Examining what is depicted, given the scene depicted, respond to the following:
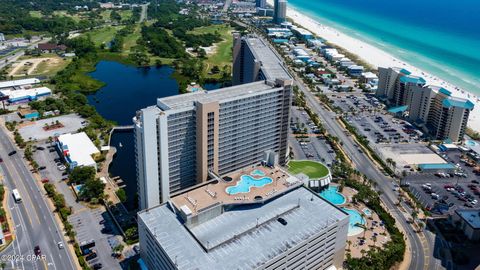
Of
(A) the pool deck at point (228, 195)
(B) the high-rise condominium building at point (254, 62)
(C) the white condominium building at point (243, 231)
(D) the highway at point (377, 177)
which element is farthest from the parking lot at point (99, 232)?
(D) the highway at point (377, 177)

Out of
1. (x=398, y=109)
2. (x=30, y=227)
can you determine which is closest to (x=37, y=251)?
(x=30, y=227)

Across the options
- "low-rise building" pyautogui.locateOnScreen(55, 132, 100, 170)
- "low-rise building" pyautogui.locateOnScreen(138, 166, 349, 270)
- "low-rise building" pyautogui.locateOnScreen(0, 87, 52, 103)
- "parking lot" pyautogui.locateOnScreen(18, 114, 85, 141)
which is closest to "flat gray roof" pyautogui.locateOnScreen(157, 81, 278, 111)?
"low-rise building" pyautogui.locateOnScreen(138, 166, 349, 270)

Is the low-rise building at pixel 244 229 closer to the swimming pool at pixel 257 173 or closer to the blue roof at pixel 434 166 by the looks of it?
the swimming pool at pixel 257 173

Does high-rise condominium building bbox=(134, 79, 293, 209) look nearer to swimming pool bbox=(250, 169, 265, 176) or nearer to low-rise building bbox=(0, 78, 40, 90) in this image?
swimming pool bbox=(250, 169, 265, 176)

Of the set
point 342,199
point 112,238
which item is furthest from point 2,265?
point 342,199

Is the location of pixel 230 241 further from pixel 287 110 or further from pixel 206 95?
pixel 287 110

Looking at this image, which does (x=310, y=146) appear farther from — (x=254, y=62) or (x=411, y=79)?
(x=411, y=79)

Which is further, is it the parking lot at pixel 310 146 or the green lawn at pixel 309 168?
the parking lot at pixel 310 146
